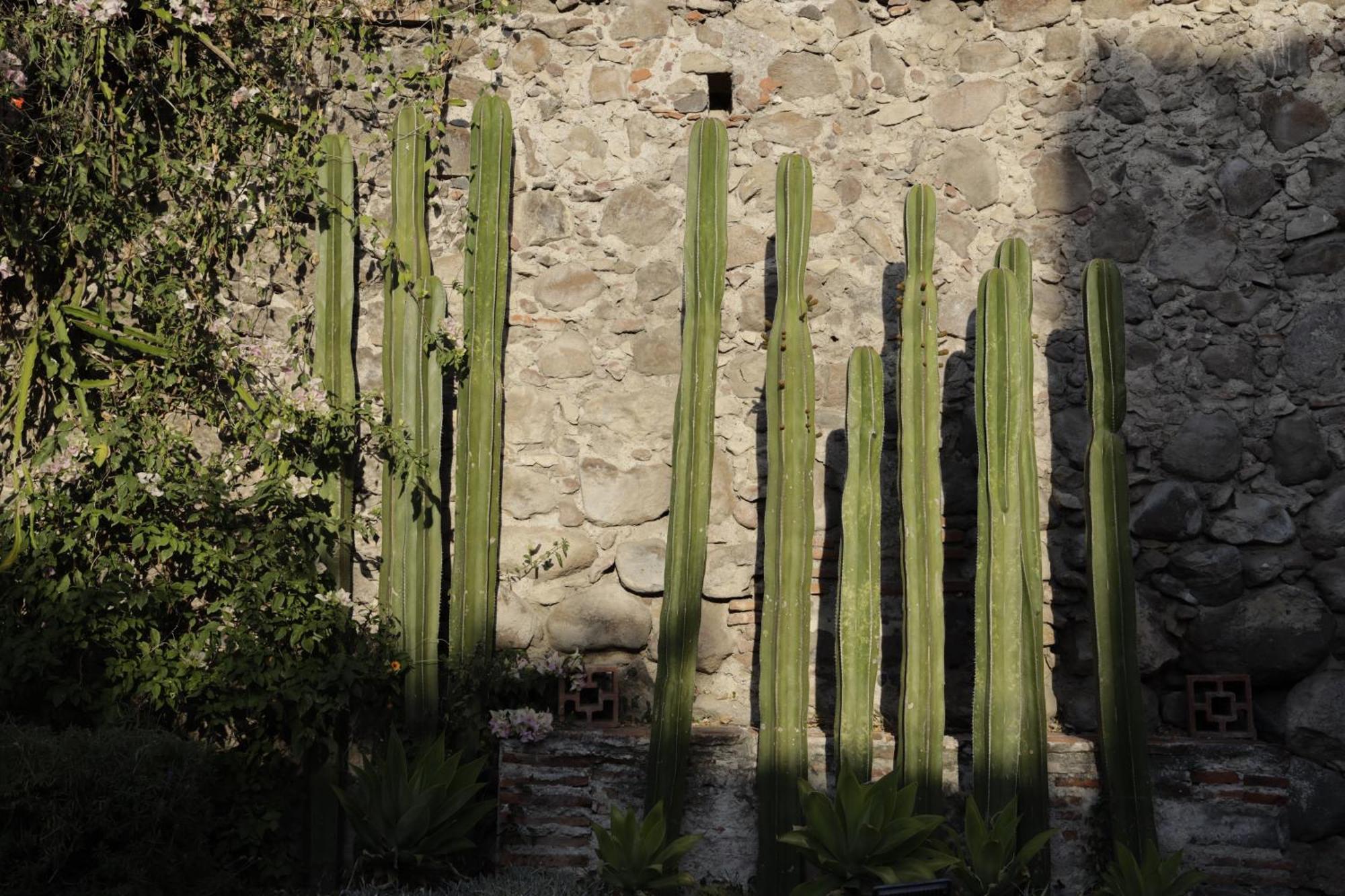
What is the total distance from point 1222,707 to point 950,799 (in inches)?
39.5

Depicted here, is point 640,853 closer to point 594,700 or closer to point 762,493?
point 594,700

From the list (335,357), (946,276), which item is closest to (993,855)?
(946,276)

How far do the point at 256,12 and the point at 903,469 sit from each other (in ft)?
9.58

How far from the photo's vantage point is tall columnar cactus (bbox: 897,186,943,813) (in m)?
4.20

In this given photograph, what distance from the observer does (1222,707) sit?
4.45 m

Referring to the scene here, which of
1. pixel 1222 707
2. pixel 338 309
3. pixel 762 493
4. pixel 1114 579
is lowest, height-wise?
pixel 1222 707

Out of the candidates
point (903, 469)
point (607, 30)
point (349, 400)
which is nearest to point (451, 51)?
point (607, 30)

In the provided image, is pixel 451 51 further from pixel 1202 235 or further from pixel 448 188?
pixel 1202 235

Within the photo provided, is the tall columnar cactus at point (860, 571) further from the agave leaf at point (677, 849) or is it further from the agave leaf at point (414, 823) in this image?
the agave leaf at point (414, 823)

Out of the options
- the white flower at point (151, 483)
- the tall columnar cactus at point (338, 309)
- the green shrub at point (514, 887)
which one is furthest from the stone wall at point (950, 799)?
the white flower at point (151, 483)

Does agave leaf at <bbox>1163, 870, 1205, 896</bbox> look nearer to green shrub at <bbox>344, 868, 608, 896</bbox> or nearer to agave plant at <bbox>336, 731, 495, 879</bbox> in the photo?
green shrub at <bbox>344, 868, 608, 896</bbox>

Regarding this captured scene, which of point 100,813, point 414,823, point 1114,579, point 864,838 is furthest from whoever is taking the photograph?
point 1114,579

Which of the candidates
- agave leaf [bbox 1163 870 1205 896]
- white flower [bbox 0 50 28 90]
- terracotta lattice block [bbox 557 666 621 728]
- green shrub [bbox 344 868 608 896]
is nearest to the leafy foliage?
terracotta lattice block [bbox 557 666 621 728]

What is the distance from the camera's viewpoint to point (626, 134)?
4.94 m
